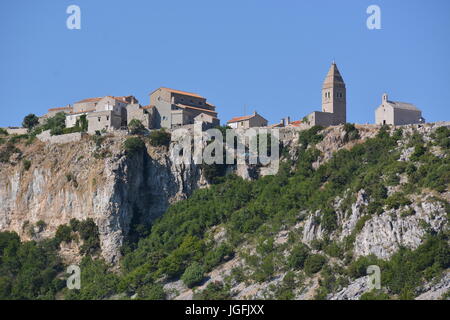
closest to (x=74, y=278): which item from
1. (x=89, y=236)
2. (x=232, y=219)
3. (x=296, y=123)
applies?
(x=89, y=236)

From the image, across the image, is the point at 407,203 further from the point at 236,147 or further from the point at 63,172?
the point at 63,172

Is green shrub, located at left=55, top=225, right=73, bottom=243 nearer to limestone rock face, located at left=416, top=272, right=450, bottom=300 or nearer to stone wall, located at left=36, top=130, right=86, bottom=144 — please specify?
stone wall, located at left=36, top=130, right=86, bottom=144

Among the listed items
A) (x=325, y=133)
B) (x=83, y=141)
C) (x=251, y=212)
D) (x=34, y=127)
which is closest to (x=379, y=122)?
(x=325, y=133)

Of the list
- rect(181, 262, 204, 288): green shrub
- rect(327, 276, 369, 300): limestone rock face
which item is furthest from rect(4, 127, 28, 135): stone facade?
rect(327, 276, 369, 300): limestone rock face

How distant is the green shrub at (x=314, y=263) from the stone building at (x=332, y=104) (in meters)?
15.1

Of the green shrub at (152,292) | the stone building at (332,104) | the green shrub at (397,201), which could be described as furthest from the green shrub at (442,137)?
the green shrub at (152,292)

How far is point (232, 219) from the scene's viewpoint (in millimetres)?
92938

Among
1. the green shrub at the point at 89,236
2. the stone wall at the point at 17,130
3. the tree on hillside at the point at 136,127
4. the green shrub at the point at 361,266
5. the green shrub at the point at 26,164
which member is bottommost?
the green shrub at the point at 361,266

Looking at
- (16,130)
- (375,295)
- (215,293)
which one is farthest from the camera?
(16,130)

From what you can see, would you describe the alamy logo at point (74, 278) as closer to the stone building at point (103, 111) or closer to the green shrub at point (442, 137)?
the stone building at point (103, 111)

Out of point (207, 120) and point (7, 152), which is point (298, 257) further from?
point (7, 152)

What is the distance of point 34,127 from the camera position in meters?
108

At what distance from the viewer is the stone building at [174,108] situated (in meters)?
102

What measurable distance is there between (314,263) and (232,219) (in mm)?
9721
